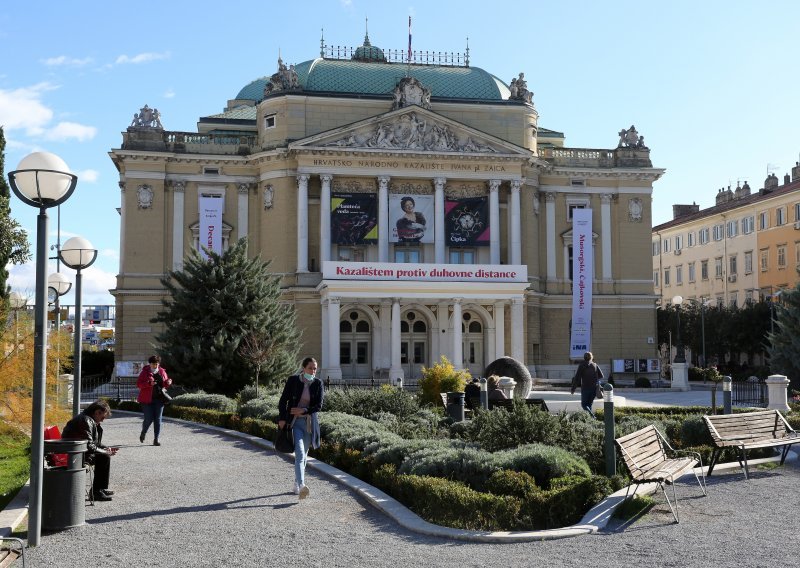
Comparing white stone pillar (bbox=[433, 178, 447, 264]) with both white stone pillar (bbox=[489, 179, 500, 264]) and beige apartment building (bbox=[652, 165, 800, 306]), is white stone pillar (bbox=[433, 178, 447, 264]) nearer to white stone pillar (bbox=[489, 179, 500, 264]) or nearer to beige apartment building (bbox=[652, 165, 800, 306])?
white stone pillar (bbox=[489, 179, 500, 264])

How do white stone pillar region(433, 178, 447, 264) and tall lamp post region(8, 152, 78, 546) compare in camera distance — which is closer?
tall lamp post region(8, 152, 78, 546)

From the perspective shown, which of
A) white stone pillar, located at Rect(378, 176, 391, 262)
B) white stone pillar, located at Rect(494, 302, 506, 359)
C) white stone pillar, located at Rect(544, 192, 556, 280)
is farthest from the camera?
white stone pillar, located at Rect(544, 192, 556, 280)

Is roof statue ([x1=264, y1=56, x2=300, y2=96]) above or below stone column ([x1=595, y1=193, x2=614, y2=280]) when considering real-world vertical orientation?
above

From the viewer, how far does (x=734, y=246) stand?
72.9 m

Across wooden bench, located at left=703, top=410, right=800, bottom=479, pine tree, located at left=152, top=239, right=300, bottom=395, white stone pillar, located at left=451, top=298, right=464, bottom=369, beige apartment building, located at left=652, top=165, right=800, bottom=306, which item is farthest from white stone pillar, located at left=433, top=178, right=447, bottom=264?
wooden bench, located at left=703, top=410, right=800, bottom=479

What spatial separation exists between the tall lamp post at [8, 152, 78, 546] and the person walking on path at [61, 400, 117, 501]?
1.84m

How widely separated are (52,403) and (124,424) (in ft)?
15.2

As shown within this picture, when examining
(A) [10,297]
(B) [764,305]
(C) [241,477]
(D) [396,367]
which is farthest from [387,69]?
(C) [241,477]

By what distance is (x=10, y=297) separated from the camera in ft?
80.7

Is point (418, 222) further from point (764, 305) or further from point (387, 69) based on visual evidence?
point (764, 305)

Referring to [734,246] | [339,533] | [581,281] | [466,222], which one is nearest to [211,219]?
[466,222]

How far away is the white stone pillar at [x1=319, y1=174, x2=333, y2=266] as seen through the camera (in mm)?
51594

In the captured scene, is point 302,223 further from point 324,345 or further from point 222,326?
point 222,326

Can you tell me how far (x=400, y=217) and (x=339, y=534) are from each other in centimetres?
4263
